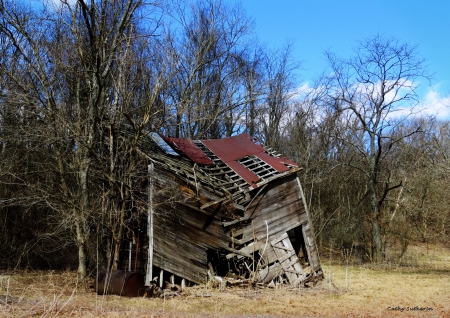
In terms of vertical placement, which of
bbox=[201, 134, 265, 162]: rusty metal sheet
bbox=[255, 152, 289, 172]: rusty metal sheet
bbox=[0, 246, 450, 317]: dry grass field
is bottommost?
bbox=[0, 246, 450, 317]: dry grass field

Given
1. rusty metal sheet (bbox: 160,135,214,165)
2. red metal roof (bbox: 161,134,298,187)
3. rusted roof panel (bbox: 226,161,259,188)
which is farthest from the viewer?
red metal roof (bbox: 161,134,298,187)

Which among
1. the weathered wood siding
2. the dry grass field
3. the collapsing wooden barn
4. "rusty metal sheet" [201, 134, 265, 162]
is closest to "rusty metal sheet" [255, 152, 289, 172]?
the collapsing wooden barn

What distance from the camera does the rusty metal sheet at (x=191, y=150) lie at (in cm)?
1424

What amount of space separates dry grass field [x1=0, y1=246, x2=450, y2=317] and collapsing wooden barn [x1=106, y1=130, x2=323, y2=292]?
2.92 feet

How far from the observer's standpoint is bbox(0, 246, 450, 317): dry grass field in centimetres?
870

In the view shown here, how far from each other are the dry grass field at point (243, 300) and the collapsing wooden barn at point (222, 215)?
89 centimetres

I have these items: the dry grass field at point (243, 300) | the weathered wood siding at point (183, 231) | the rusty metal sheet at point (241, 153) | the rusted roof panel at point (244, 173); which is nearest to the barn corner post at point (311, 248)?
the dry grass field at point (243, 300)

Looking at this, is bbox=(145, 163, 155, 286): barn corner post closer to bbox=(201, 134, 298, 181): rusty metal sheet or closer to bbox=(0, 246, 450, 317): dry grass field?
bbox=(0, 246, 450, 317): dry grass field

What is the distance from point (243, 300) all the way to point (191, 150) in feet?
18.4

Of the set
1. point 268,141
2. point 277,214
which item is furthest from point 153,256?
→ point 268,141

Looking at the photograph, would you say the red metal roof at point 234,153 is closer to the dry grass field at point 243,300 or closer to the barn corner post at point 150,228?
the barn corner post at point 150,228

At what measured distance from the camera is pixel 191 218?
12.5m

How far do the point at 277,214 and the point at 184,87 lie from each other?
13.7 meters

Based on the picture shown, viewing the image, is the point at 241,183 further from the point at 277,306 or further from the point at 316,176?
the point at 316,176
